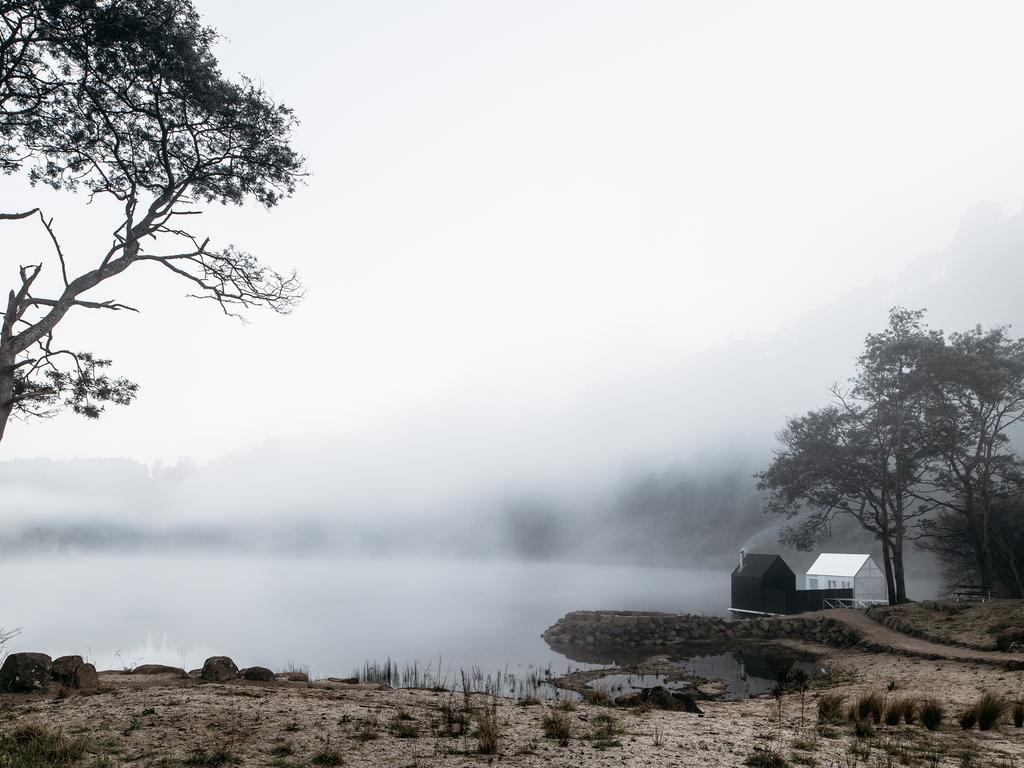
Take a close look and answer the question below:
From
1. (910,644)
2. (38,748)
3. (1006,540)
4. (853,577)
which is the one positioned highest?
(1006,540)

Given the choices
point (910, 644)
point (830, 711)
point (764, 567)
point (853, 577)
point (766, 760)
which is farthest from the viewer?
point (764, 567)

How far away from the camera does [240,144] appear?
13.5m

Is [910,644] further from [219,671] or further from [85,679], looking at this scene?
[85,679]

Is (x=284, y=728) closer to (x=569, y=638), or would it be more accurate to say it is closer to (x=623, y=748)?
(x=623, y=748)

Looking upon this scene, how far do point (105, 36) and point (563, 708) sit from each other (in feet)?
44.8

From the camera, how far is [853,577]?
40812 mm

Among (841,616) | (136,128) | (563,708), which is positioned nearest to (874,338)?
(841,616)

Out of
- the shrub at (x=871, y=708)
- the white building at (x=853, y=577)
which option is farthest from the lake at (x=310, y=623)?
the shrub at (x=871, y=708)

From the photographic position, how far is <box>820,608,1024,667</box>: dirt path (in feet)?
58.5

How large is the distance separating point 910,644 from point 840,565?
21575 mm

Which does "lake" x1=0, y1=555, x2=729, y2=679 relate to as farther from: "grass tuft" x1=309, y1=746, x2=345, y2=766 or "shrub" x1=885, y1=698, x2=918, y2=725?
"grass tuft" x1=309, y1=746, x2=345, y2=766

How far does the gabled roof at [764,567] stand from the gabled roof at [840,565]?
2.18m

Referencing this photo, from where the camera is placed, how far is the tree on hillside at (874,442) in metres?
34.8

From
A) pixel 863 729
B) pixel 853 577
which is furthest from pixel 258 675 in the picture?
pixel 853 577
